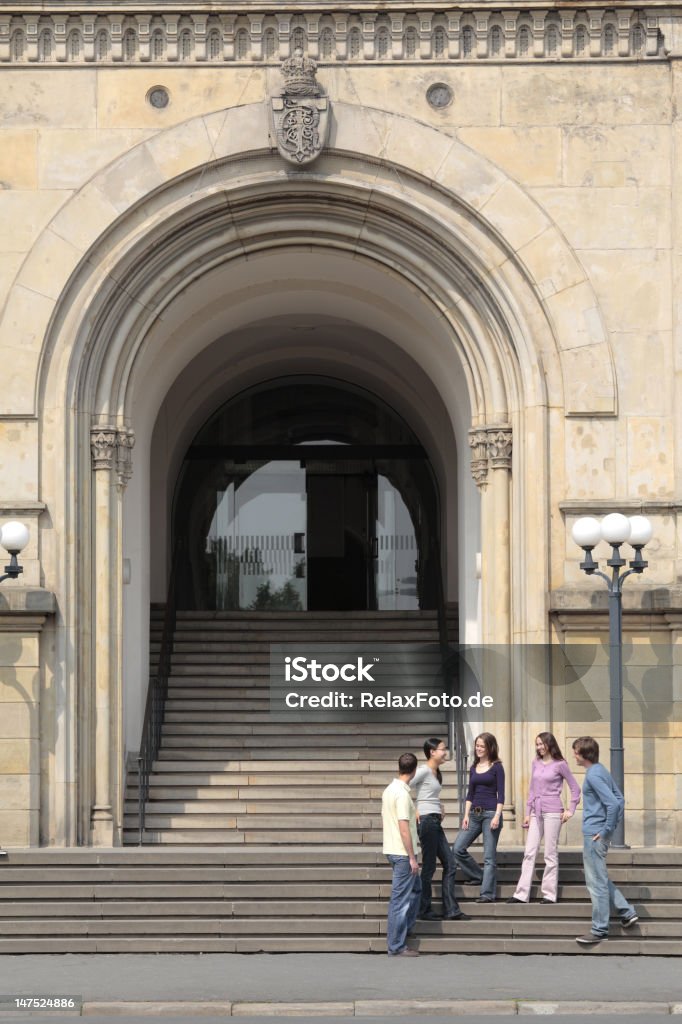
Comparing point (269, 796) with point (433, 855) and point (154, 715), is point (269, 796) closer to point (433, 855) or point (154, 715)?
point (154, 715)

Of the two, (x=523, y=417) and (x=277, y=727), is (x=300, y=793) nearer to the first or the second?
(x=277, y=727)

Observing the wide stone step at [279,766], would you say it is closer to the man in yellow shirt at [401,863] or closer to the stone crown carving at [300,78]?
the man in yellow shirt at [401,863]

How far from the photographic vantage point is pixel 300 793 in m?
22.3

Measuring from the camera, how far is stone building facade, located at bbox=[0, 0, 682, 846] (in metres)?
20.3

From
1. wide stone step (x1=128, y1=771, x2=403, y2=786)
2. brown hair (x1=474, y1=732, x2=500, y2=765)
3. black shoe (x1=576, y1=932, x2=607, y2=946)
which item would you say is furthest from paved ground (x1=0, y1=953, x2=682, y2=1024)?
wide stone step (x1=128, y1=771, x2=403, y2=786)

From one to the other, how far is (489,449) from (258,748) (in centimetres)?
511

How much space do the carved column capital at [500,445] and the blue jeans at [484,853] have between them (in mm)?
4879

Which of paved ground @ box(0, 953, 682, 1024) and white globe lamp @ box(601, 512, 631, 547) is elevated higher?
white globe lamp @ box(601, 512, 631, 547)

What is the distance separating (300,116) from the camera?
20.6 meters

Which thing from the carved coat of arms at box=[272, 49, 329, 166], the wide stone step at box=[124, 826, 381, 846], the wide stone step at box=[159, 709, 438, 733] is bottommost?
the wide stone step at box=[124, 826, 381, 846]

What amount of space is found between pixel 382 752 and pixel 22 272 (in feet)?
24.4

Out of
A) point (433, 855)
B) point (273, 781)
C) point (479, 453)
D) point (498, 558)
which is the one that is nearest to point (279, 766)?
point (273, 781)

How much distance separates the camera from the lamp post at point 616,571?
18375 mm

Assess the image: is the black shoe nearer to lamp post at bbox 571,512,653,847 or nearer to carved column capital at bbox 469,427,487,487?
lamp post at bbox 571,512,653,847
